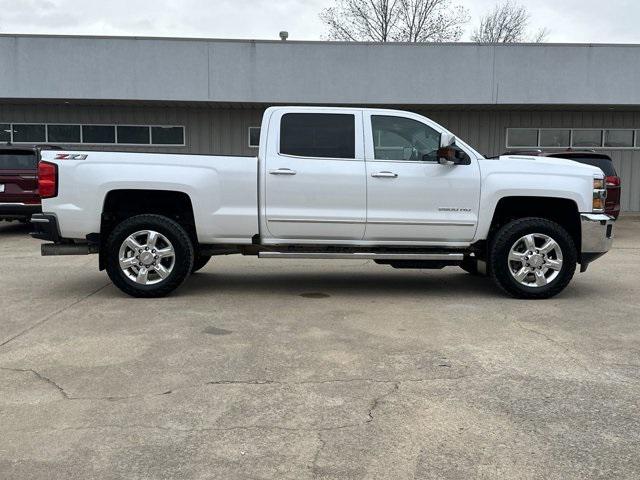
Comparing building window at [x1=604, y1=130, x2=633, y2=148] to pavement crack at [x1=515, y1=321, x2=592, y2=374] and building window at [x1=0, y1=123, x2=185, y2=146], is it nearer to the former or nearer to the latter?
building window at [x1=0, y1=123, x2=185, y2=146]

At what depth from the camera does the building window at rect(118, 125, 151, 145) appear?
58.9 feet

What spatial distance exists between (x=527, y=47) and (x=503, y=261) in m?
11.8

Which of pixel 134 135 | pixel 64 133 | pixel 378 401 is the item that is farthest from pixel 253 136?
pixel 378 401

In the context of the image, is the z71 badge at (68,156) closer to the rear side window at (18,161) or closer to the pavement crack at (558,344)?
the pavement crack at (558,344)

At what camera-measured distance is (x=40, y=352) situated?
183 inches

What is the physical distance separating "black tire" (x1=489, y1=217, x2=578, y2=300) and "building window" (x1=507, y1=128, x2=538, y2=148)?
12506 millimetres

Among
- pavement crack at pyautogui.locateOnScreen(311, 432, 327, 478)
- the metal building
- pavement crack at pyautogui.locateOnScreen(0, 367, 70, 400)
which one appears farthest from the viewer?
the metal building

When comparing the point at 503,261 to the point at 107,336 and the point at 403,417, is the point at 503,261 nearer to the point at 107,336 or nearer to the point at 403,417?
the point at 403,417

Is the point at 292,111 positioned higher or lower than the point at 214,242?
higher

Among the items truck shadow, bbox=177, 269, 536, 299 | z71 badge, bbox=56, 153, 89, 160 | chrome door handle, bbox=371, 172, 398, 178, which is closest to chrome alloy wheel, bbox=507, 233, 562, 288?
truck shadow, bbox=177, 269, 536, 299

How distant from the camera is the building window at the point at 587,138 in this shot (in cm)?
1823

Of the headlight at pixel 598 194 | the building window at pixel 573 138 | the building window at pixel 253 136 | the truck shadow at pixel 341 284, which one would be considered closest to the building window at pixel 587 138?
the building window at pixel 573 138

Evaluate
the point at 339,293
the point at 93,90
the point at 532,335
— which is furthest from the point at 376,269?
the point at 93,90

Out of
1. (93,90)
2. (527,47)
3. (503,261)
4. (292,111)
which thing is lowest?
(503,261)
